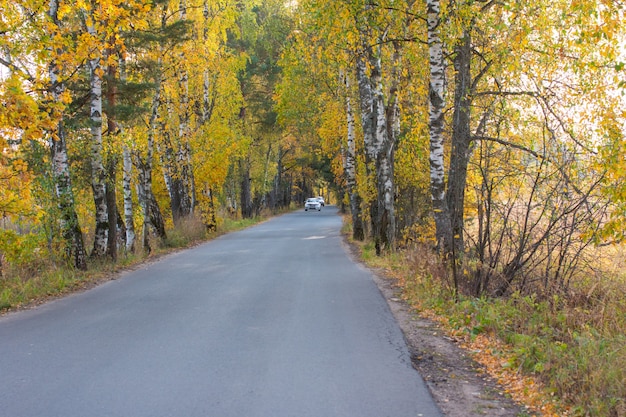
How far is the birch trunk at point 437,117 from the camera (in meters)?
10.1

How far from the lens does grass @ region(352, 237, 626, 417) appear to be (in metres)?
5.03

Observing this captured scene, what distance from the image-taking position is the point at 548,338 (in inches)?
270

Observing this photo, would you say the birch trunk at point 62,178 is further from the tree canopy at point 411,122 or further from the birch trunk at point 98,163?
the birch trunk at point 98,163

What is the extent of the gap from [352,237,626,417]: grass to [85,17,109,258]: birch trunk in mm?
8628

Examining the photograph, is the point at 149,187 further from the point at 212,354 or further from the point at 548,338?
the point at 548,338

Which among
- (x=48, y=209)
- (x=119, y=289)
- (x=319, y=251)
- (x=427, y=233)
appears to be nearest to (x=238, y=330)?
(x=119, y=289)

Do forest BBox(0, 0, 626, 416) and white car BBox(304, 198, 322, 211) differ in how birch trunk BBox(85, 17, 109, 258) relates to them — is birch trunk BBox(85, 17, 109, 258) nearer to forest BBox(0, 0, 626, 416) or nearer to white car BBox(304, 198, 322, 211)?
forest BBox(0, 0, 626, 416)

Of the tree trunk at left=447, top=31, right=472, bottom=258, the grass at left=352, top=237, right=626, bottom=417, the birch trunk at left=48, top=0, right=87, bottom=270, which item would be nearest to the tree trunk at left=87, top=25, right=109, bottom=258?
the birch trunk at left=48, top=0, right=87, bottom=270

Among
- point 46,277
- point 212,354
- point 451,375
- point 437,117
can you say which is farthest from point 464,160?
point 46,277

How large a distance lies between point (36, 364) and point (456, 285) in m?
6.28

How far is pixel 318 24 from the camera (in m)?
12.5

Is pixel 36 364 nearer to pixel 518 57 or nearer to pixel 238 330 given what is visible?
pixel 238 330

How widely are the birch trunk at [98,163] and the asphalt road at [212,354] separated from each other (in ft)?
11.8

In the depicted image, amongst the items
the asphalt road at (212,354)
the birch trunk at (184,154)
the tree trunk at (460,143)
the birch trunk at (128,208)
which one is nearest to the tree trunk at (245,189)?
the birch trunk at (184,154)
